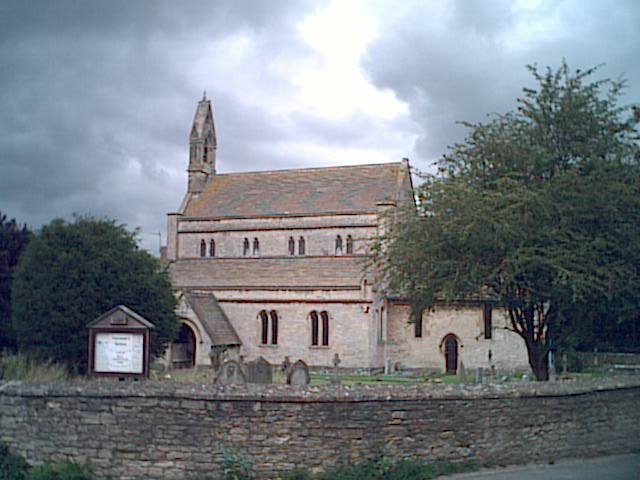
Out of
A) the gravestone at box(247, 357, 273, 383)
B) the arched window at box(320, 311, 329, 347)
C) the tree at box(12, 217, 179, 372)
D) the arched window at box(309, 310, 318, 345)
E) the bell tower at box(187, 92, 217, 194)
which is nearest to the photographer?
the gravestone at box(247, 357, 273, 383)

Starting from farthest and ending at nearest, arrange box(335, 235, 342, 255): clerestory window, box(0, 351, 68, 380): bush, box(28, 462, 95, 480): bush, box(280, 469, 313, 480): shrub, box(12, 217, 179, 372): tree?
box(335, 235, 342, 255): clerestory window, box(12, 217, 179, 372): tree, box(0, 351, 68, 380): bush, box(28, 462, 95, 480): bush, box(280, 469, 313, 480): shrub

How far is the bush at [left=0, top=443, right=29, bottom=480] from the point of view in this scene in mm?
12923

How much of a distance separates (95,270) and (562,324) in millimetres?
17758

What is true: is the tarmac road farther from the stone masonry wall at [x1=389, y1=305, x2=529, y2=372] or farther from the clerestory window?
the clerestory window

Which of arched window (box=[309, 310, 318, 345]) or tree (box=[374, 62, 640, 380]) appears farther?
arched window (box=[309, 310, 318, 345])

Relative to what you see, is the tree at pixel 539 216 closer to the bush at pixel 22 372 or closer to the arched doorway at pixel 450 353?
the bush at pixel 22 372

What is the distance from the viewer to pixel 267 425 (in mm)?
12148

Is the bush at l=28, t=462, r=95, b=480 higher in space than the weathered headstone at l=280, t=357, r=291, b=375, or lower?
lower

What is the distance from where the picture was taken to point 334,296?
138 feet

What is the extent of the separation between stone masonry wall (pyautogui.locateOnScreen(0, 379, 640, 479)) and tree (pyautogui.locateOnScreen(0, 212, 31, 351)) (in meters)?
18.7

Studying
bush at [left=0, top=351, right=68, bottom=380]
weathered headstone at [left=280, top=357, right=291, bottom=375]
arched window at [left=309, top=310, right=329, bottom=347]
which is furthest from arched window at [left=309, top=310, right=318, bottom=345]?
bush at [left=0, top=351, right=68, bottom=380]

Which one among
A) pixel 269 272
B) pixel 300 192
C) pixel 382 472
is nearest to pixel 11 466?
pixel 382 472

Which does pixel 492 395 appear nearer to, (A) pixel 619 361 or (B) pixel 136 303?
(B) pixel 136 303

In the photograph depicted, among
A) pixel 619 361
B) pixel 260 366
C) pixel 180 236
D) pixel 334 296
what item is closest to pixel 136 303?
pixel 260 366
